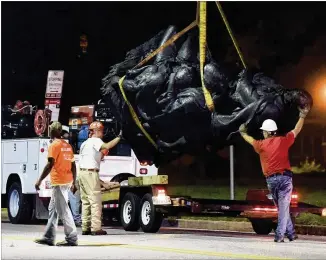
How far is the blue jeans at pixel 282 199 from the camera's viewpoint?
537 inches

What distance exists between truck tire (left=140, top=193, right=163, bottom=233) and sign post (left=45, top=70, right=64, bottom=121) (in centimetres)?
676

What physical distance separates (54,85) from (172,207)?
27.0ft

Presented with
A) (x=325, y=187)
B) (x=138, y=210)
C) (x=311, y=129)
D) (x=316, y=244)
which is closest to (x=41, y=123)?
(x=138, y=210)

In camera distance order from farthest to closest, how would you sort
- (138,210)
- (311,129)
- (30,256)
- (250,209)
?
→ (311,129) → (138,210) → (250,209) → (30,256)

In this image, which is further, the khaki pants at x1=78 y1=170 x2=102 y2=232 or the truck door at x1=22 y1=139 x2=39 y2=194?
the truck door at x1=22 y1=139 x2=39 y2=194

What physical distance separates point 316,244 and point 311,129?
27994 millimetres

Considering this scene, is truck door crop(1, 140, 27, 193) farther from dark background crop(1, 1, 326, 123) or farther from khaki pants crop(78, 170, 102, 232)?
khaki pants crop(78, 170, 102, 232)

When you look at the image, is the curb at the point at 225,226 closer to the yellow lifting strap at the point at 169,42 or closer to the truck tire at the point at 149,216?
the truck tire at the point at 149,216

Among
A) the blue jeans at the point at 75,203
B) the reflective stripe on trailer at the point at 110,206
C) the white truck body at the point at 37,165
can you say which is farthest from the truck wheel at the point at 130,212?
the white truck body at the point at 37,165

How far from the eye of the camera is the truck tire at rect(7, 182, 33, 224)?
66.5 ft

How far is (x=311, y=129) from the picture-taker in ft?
134

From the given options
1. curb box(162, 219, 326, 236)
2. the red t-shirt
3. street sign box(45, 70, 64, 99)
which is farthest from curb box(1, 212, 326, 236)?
street sign box(45, 70, 64, 99)

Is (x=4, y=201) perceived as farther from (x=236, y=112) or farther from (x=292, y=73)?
(x=292, y=73)

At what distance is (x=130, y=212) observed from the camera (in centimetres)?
1752
